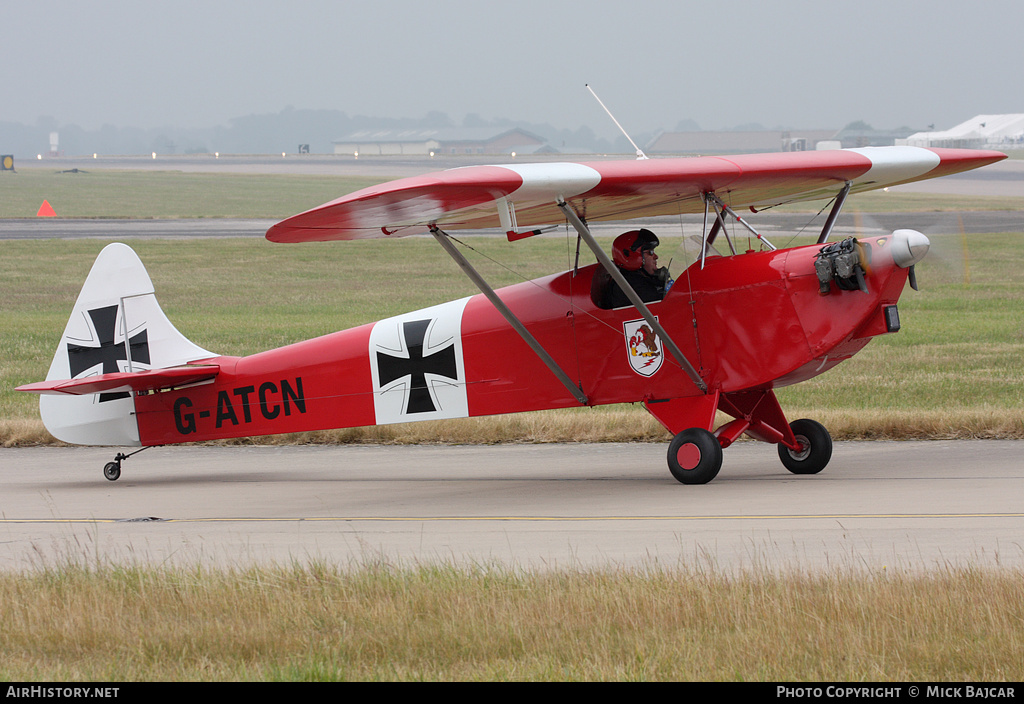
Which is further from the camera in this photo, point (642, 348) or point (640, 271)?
point (640, 271)

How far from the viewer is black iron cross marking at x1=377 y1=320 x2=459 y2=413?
11.2 meters

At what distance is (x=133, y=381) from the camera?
1173cm

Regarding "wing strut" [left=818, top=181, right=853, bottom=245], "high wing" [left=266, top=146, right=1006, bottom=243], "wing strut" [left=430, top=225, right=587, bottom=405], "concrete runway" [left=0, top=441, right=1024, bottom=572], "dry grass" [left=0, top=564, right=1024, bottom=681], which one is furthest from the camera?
"wing strut" [left=818, top=181, right=853, bottom=245]

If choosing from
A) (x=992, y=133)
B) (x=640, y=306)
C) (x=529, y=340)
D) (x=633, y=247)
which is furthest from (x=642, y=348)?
(x=992, y=133)

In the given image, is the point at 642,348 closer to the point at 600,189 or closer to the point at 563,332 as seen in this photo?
the point at 563,332

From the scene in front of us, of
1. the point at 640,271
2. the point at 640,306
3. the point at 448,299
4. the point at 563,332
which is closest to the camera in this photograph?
the point at 640,306

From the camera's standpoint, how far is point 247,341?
71.3ft

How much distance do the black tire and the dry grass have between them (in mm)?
5429

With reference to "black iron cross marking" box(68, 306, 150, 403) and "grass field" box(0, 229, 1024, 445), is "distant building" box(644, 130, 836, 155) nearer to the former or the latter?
"grass field" box(0, 229, 1024, 445)

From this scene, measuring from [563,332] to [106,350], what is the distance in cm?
515

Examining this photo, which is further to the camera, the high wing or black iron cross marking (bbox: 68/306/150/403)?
black iron cross marking (bbox: 68/306/150/403)

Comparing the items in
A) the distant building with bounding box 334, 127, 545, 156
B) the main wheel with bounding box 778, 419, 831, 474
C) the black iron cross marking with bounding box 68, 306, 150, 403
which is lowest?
the main wheel with bounding box 778, 419, 831, 474

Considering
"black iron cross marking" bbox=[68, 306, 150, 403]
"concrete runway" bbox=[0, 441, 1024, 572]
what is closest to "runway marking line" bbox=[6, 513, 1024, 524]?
"concrete runway" bbox=[0, 441, 1024, 572]
